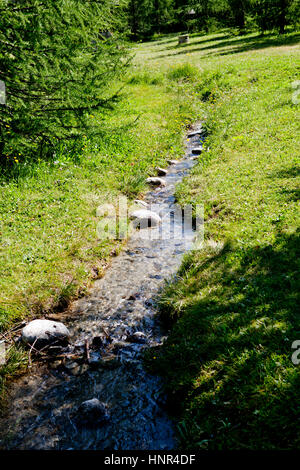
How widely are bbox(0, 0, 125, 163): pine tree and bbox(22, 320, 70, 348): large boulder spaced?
14.4 ft

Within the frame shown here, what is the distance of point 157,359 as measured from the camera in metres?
4.41

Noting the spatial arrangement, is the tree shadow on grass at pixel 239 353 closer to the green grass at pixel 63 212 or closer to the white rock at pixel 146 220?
the green grass at pixel 63 212

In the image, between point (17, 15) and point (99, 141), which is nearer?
point (17, 15)

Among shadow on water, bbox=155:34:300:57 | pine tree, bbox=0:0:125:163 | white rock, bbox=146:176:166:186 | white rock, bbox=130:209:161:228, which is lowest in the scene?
white rock, bbox=130:209:161:228

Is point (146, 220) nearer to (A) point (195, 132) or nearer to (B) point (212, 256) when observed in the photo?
(B) point (212, 256)

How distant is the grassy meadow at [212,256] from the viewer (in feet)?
11.1

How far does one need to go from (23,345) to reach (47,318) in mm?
664

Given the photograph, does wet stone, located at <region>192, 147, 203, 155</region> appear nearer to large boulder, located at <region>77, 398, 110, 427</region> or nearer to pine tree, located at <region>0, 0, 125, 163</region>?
pine tree, located at <region>0, 0, 125, 163</region>

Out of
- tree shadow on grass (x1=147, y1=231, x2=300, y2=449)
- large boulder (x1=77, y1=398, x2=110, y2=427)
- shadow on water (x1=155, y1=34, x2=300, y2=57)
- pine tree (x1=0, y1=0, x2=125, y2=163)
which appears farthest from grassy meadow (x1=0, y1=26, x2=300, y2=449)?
shadow on water (x1=155, y1=34, x2=300, y2=57)

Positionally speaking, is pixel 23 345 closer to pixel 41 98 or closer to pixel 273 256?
pixel 273 256

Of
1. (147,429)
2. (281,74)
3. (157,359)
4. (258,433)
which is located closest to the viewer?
(258,433)

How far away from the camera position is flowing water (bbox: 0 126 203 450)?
11.9 feet

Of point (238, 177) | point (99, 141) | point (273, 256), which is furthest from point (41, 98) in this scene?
point (273, 256)

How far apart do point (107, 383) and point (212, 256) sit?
2.65 meters
